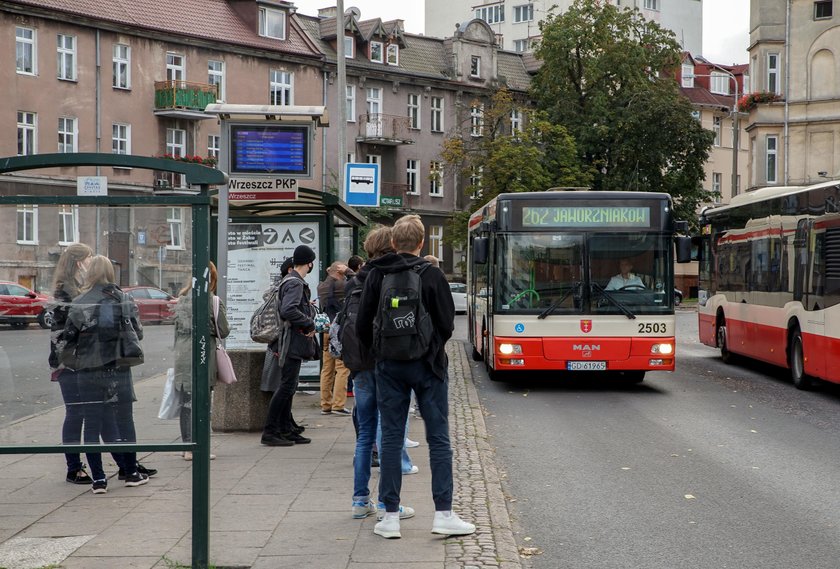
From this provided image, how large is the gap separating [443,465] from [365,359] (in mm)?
1143

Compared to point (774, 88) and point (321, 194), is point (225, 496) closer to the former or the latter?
point (321, 194)

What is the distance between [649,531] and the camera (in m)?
7.88

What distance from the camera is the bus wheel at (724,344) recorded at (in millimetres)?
23266

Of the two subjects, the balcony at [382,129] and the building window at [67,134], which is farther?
the balcony at [382,129]

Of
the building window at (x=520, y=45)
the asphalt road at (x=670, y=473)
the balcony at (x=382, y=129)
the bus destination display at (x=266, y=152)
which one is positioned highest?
the building window at (x=520, y=45)

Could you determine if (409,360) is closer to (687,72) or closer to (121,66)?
(121,66)

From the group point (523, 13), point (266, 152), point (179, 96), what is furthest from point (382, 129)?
point (266, 152)

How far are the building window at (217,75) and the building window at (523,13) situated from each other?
131ft

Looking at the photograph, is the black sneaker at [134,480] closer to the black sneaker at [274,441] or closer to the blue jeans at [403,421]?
the black sneaker at [274,441]

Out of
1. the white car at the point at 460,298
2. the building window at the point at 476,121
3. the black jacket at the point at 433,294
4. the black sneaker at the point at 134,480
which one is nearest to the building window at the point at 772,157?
the building window at the point at 476,121


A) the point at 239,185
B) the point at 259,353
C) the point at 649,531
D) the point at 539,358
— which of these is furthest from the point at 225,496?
the point at 539,358

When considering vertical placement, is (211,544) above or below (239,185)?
below

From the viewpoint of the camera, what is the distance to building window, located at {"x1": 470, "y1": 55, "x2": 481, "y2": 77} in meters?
66.9

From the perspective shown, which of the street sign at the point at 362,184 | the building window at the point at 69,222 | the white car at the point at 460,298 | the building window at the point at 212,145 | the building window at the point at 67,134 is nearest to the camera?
the building window at the point at 69,222
